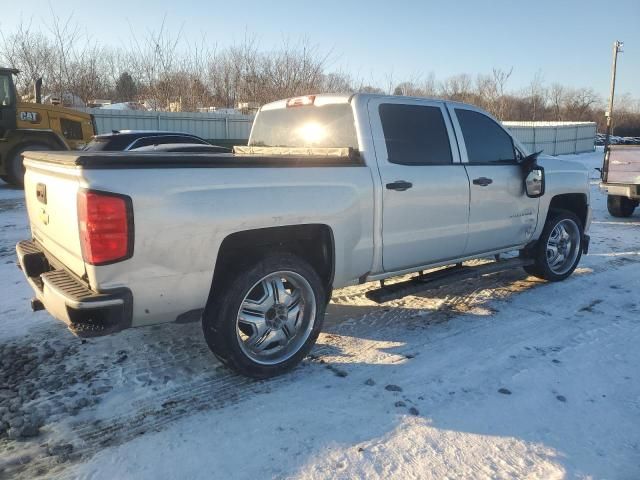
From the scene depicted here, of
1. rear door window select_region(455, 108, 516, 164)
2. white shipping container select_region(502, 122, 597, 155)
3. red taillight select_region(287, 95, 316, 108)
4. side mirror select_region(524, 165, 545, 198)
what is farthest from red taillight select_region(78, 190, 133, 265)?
white shipping container select_region(502, 122, 597, 155)

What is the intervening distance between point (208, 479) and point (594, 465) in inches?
76.2

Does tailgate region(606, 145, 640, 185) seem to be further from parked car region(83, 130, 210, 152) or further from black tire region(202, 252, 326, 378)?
parked car region(83, 130, 210, 152)

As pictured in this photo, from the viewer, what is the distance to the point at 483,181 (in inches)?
183

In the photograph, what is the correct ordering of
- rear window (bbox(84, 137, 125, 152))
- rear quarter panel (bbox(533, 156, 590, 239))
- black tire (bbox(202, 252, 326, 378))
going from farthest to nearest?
rear window (bbox(84, 137, 125, 152)), rear quarter panel (bbox(533, 156, 590, 239)), black tire (bbox(202, 252, 326, 378))

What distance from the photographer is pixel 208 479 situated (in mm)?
2404

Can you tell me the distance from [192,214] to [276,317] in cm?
103

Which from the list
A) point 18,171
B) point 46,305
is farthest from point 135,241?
point 18,171

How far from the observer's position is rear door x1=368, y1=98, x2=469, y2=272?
3.95 meters

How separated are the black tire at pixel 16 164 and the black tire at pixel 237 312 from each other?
12260 mm

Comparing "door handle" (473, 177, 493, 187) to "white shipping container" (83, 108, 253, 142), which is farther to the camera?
"white shipping container" (83, 108, 253, 142)

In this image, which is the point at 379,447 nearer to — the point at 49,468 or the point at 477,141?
the point at 49,468

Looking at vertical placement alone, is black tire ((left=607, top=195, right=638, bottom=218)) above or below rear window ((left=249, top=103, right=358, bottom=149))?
below

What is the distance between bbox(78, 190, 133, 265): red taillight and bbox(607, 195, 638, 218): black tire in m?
10.6

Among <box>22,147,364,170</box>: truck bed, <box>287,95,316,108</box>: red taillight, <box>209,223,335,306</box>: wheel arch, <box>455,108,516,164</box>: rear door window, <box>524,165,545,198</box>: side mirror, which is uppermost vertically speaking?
<box>287,95,316,108</box>: red taillight
